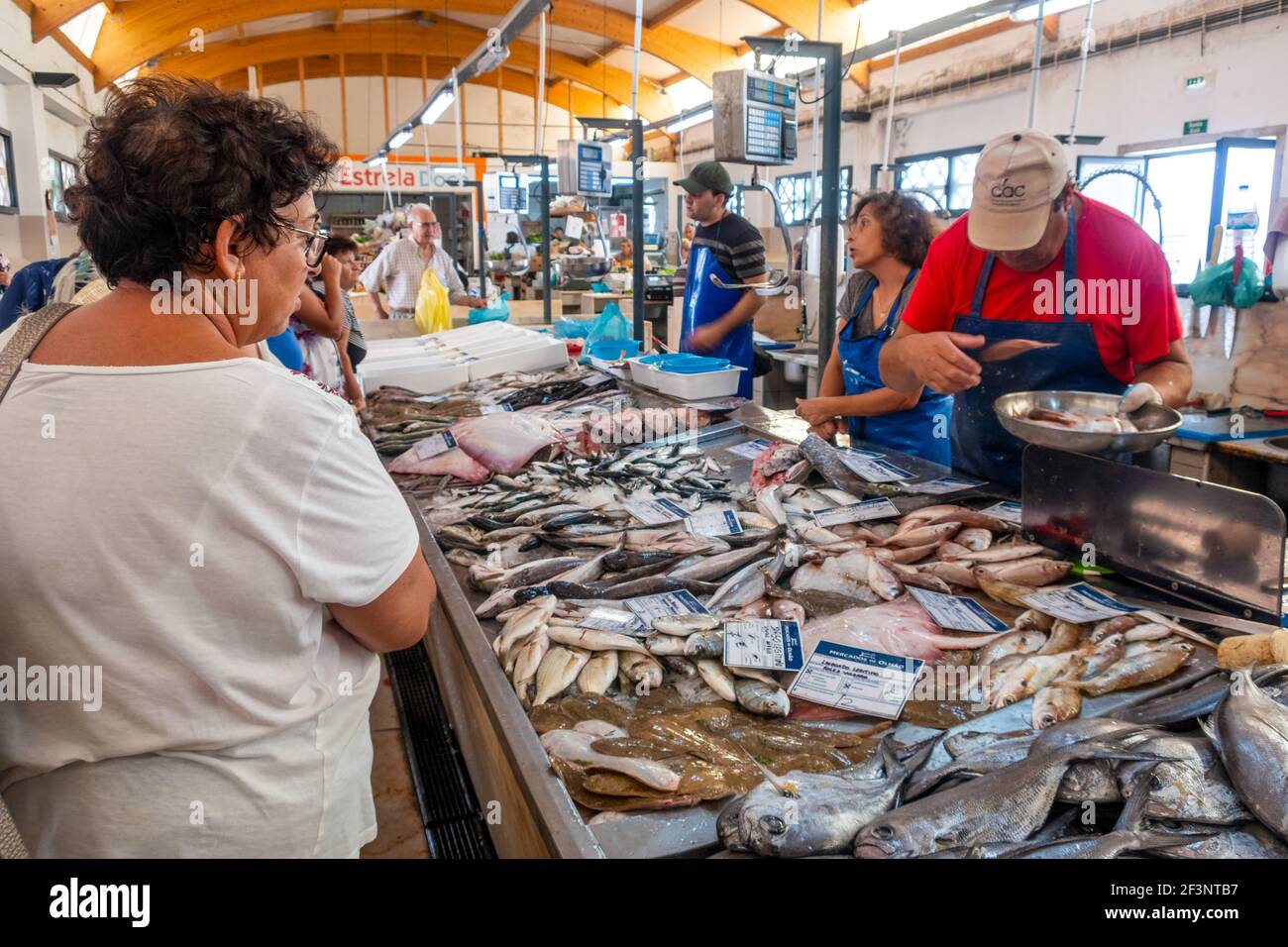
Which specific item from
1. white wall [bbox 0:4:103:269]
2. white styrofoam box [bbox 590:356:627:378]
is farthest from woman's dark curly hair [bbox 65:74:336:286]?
white wall [bbox 0:4:103:269]

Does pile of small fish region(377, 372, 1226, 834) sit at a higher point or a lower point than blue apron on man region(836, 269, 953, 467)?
lower

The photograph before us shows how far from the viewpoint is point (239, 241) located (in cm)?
141

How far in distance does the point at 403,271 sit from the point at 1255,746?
7.94 m

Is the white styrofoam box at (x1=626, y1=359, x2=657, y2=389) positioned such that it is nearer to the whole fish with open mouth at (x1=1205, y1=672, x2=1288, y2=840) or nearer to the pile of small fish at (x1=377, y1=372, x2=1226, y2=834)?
the pile of small fish at (x1=377, y1=372, x2=1226, y2=834)

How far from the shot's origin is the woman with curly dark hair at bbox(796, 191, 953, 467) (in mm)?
3916

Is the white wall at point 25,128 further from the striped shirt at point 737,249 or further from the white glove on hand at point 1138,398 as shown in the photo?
the white glove on hand at point 1138,398

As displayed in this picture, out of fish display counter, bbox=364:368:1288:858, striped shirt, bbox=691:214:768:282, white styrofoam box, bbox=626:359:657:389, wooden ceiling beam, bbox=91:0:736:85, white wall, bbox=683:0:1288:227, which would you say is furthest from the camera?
wooden ceiling beam, bbox=91:0:736:85

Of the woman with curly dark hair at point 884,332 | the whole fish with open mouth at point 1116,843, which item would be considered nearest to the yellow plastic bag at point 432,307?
the woman with curly dark hair at point 884,332

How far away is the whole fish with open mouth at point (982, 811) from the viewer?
4.39ft

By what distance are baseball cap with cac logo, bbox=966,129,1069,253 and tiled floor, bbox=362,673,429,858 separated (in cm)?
262

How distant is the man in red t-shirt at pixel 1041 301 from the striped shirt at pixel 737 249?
2304 millimetres

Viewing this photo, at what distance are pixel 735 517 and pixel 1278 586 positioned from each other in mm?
1457

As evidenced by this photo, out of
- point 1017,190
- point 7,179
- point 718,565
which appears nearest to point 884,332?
point 1017,190

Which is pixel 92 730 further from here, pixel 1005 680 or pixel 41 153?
pixel 41 153
